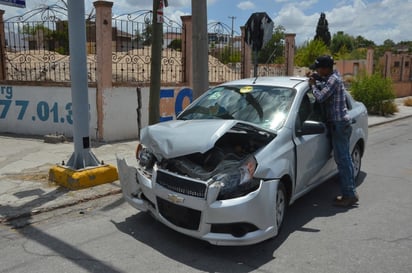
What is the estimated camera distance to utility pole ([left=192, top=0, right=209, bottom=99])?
731cm

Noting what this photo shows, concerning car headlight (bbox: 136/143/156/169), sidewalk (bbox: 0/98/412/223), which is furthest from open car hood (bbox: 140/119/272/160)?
sidewalk (bbox: 0/98/412/223)

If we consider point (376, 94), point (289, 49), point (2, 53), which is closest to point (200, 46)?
point (2, 53)

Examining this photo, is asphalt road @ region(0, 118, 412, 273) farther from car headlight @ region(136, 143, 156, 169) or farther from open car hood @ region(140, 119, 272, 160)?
open car hood @ region(140, 119, 272, 160)

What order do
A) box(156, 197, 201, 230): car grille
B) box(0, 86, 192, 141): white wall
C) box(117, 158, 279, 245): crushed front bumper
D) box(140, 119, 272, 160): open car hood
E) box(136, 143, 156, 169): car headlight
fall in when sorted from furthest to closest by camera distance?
box(0, 86, 192, 141): white wall, box(136, 143, 156, 169): car headlight, box(140, 119, 272, 160): open car hood, box(156, 197, 201, 230): car grille, box(117, 158, 279, 245): crushed front bumper

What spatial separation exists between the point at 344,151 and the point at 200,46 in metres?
3.30

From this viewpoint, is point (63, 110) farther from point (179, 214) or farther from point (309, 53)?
point (309, 53)

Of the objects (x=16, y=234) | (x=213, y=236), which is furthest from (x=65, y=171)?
(x=213, y=236)

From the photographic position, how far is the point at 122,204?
5.52m

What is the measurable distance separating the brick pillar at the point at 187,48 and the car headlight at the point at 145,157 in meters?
6.56

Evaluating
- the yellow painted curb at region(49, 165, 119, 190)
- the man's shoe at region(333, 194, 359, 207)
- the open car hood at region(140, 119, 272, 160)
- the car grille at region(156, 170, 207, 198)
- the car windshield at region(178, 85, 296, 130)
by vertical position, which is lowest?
the man's shoe at region(333, 194, 359, 207)

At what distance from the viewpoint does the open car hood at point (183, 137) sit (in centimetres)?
399

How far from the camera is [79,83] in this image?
19.9ft

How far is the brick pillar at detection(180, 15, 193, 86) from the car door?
6068mm

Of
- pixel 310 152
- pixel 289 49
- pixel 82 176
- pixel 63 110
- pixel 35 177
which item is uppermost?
pixel 289 49
